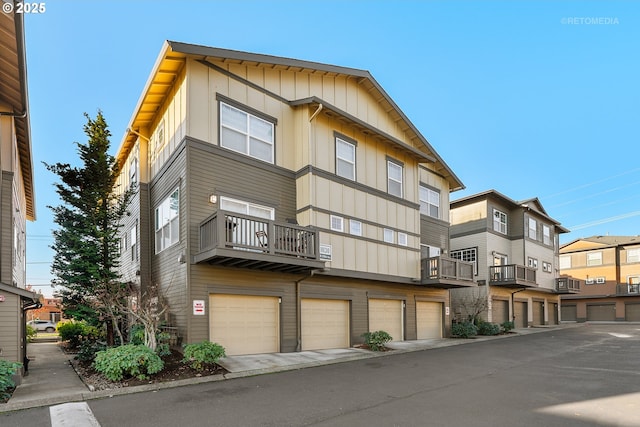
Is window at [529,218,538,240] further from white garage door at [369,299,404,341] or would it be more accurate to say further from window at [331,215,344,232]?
window at [331,215,344,232]

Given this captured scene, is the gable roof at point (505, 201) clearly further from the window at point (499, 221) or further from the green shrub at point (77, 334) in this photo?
the green shrub at point (77, 334)

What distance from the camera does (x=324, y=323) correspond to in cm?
1470

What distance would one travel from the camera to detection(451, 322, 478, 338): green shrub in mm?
19691

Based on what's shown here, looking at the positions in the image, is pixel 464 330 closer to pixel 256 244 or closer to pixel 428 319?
pixel 428 319

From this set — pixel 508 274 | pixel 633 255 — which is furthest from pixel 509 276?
pixel 633 255

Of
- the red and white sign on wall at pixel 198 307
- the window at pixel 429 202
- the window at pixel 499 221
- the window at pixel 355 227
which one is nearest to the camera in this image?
the red and white sign on wall at pixel 198 307

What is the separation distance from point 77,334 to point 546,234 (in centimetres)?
3216

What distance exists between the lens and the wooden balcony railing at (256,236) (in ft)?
36.0

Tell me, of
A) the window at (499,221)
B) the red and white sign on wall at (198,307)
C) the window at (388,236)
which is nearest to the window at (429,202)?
the window at (388,236)

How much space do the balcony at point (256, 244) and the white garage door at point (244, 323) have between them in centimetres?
111

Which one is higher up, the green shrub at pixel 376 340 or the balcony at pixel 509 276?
the balcony at pixel 509 276

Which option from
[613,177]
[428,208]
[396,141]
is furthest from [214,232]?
[613,177]

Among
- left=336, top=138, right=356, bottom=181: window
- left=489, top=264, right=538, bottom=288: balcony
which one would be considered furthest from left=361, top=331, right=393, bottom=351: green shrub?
left=489, top=264, right=538, bottom=288: balcony

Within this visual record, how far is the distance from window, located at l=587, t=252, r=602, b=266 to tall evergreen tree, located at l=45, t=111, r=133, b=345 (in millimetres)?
44868
